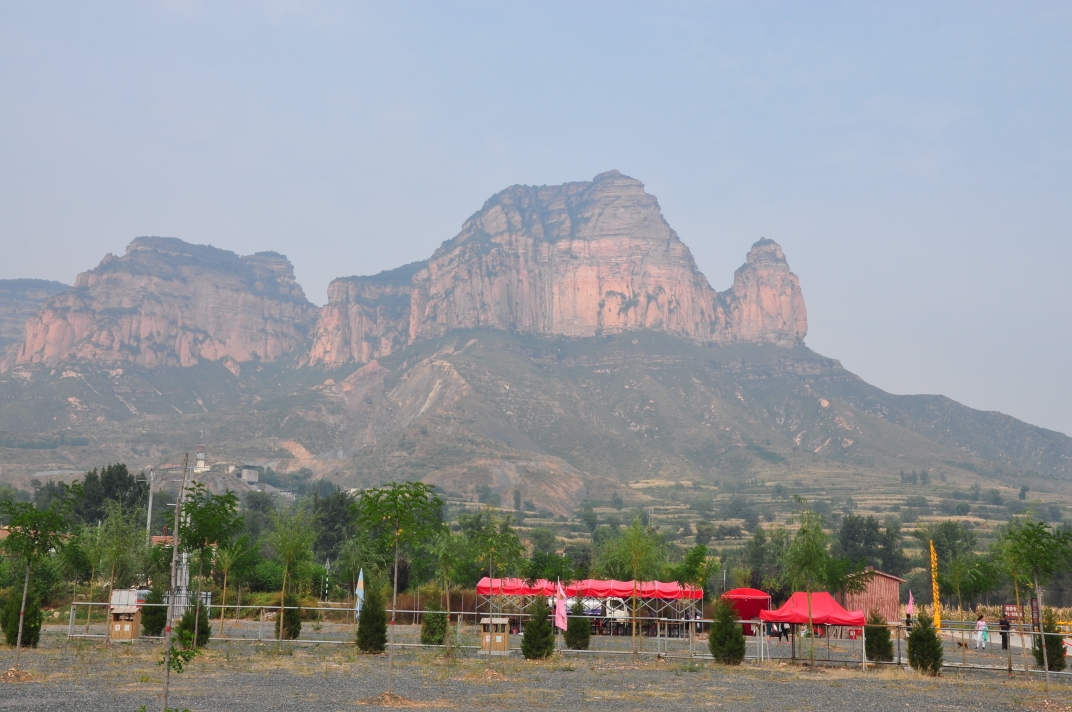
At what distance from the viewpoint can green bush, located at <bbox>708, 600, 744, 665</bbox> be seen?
2989 cm

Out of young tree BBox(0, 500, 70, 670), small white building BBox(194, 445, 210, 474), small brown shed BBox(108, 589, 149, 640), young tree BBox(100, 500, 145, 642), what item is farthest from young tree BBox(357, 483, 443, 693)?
small brown shed BBox(108, 589, 149, 640)

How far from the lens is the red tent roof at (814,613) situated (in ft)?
98.9

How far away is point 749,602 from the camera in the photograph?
4466 centimetres

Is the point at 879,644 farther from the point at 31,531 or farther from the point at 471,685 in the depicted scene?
the point at 31,531

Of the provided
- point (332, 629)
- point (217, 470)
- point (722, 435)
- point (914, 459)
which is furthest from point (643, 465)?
point (332, 629)

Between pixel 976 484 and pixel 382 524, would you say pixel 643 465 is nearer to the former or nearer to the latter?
pixel 976 484

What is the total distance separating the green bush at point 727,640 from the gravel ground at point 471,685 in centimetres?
55

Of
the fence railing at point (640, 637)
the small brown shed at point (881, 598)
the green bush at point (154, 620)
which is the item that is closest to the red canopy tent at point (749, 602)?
the fence railing at point (640, 637)

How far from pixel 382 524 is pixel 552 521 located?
115 meters

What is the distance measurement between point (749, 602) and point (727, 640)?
50.7 feet

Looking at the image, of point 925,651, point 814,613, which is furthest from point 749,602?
point 925,651

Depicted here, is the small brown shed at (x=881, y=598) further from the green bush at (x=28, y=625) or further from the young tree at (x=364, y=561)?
the green bush at (x=28, y=625)

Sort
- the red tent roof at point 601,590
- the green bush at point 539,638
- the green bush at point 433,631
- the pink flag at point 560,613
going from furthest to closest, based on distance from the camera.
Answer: the red tent roof at point 601,590, the green bush at point 433,631, the green bush at point 539,638, the pink flag at point 560,613

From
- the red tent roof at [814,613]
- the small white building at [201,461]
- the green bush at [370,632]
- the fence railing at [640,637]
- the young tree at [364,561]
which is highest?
the small white building at [201,461]
